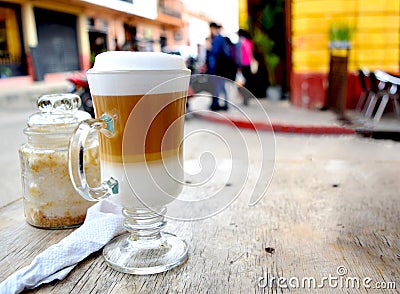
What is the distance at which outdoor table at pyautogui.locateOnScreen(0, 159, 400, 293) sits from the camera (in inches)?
19.6

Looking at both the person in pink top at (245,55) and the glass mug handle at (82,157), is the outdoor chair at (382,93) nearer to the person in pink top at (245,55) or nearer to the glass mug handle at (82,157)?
the person in pink top at (245,55)

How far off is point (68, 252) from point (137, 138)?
190mm

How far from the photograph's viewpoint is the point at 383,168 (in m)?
1.01

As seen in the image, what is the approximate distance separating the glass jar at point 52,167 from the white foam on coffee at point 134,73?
189 millimetres

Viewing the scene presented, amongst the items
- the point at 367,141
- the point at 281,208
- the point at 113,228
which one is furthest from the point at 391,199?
the point at 367,141

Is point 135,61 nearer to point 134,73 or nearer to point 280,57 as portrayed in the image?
point 134,73

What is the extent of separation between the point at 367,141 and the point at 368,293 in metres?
2.96

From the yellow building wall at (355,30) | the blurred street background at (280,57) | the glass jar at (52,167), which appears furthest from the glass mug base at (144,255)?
the yellow building wall at (355,30)

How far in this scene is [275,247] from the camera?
0.60 metres

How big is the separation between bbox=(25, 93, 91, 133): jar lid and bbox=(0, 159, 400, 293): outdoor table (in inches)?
6.9

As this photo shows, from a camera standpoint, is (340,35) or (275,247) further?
(340,35)

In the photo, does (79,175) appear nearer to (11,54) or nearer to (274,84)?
(274,84)

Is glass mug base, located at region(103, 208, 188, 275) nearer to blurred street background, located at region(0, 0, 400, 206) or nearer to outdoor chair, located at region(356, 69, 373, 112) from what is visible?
blurred street background, located at region(0, 0, 400, 206)

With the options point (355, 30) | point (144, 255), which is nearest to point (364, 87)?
point (355, 30)
